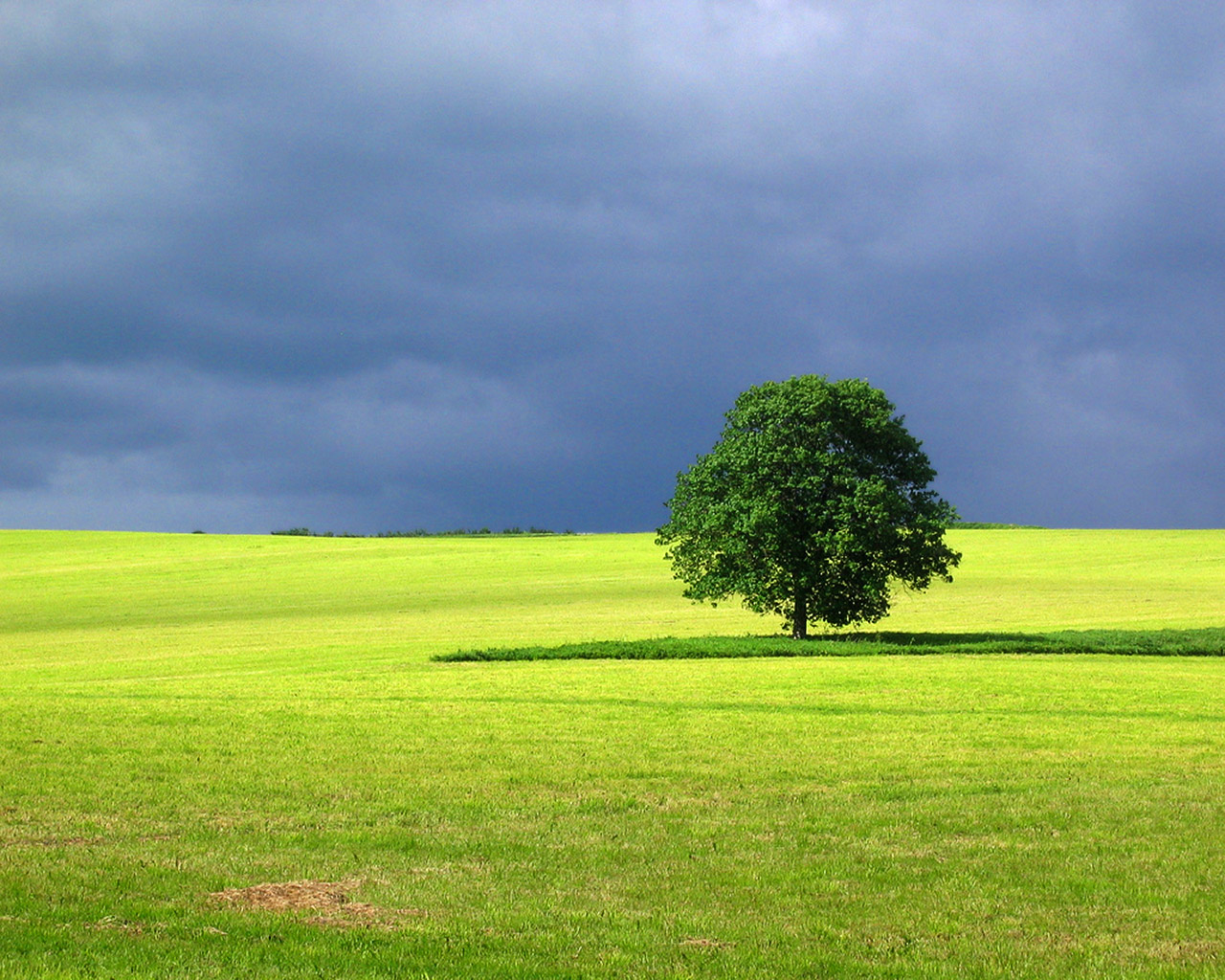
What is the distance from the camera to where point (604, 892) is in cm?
1158

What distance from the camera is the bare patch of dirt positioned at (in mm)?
10578

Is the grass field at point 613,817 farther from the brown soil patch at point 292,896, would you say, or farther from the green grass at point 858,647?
the green grass at point 858,647

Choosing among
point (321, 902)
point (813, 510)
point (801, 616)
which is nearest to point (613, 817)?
point (321, 902)

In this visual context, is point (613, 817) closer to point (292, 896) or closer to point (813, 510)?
point (292, 896)

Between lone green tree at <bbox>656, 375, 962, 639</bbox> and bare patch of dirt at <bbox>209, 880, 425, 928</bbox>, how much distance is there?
36.2 metres

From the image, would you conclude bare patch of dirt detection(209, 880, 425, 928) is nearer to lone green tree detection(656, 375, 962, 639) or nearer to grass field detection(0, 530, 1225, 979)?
grass field detection(0, 530, 1225, 979)

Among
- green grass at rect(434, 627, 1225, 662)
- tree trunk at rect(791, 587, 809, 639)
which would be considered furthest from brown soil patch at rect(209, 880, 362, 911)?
tree trunk at rect(791, 587, 809, 639)

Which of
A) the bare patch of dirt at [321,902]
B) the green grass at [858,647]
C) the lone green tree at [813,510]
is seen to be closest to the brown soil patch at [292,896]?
the bare patch of dirt at [321,902]

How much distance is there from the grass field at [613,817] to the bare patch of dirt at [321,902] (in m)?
0.05

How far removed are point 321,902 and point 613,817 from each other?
5.29 metres

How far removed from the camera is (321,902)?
36.6 ft

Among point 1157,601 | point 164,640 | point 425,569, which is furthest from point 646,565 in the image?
point 164,640

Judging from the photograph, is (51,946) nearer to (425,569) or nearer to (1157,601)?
(1157,601)

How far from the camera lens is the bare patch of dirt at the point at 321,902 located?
1058cm
